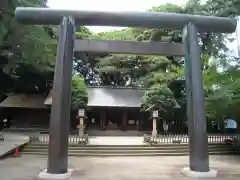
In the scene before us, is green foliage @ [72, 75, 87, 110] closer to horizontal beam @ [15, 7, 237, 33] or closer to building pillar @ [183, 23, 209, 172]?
horizontal beam @ [15, 7, 237, 33]

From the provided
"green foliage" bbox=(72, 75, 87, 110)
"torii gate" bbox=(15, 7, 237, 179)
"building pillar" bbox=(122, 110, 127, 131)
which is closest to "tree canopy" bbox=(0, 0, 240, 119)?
"green foliage" bbox=(72, 75, 87, 110)

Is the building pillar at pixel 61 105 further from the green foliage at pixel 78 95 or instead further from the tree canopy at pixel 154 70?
the green foliage at pixel 78 95

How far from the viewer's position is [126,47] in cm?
1010

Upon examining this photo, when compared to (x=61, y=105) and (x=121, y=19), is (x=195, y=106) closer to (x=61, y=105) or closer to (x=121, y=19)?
(x=121, y=19)

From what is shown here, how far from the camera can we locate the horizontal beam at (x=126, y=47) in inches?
392

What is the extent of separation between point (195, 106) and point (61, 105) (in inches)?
175

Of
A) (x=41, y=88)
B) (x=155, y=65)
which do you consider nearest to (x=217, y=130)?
(x=155, y=65)

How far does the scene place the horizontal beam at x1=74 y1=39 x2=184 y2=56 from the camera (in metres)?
9.96

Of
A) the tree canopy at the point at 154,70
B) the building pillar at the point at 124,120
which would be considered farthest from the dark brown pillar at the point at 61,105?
the building pillar at the point at 124,120

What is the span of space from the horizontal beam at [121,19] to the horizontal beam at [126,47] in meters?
0.64

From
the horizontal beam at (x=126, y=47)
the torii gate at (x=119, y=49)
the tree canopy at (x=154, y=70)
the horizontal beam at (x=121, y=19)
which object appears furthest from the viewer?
the tree canopy at (x=154, y=70)

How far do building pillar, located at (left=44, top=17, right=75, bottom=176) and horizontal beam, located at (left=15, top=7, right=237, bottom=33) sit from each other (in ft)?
1.37

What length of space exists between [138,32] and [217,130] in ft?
48.8

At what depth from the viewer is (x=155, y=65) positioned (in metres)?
31.1
